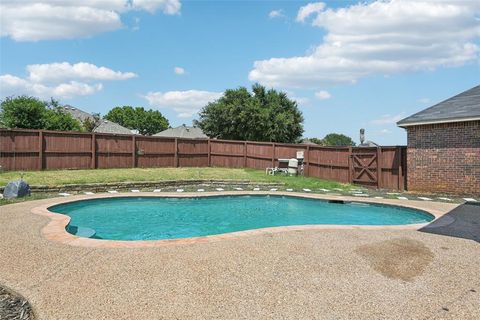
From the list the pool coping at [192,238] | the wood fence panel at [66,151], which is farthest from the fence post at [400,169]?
the wood fence panel at [66,151]

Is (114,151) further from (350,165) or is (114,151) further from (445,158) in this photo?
(445,158)

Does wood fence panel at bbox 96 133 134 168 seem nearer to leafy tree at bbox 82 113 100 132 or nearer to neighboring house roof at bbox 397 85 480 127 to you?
neighboring house roof at bbox 397 85 480 127

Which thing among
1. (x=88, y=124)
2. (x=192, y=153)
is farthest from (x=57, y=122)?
(x=88, y=124)

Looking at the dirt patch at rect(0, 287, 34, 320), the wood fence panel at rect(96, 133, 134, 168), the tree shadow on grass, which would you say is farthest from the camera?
the wood fence panel at rect(96, 133, 134, 168)

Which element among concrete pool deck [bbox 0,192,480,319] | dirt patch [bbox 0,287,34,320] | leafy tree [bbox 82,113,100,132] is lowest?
dirt patch [bbox 0,287,34,320]

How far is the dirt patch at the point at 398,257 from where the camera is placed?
13.7ft

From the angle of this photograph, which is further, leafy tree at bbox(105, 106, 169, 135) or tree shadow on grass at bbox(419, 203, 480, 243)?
leafy tree at bbox(105, 106, 169, 135)

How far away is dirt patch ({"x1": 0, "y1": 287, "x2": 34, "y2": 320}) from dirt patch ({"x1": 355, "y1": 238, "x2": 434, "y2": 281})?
3.69 metres

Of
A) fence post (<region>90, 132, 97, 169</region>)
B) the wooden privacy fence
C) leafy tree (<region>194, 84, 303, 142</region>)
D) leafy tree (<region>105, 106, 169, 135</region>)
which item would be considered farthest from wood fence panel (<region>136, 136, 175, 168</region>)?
leafy tree (<region>105, 106, 169, 135</region>)

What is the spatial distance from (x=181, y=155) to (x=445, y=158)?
12595mm

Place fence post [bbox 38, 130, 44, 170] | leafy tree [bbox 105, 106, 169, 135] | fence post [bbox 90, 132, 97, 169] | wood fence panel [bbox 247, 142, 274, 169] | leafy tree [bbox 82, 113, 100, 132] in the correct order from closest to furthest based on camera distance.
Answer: fence post [bbox 38, 130, 44, 170] → fence post [bbox 90, 132, 97, 169] → wood fence panel [bbox 247, 142, 274, 169] → leafy tree [bbox 82, 113, 100, 132] → leafy tree [bbox 105, 106, 169, 135]

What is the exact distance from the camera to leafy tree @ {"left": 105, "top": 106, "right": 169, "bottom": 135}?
244 ft

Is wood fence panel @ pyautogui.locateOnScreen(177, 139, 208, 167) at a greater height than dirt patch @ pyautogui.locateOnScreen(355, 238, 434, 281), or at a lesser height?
greater

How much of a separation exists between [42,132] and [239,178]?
8.63 metres
